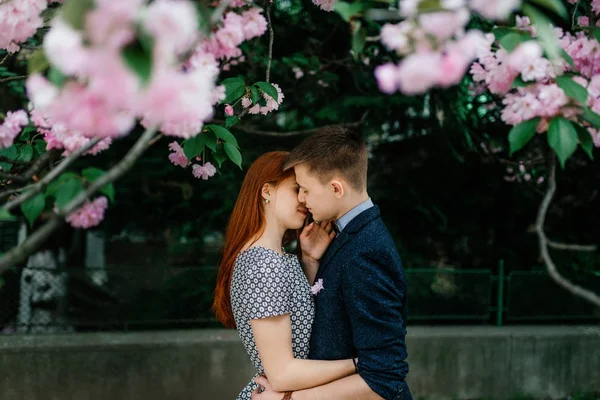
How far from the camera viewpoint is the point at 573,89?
60.2 inches

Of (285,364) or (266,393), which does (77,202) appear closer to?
(285,364)

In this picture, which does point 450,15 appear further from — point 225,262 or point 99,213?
point 225,262

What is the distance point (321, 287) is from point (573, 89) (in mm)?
992

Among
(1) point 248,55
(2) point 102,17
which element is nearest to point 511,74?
(2) point 102,17

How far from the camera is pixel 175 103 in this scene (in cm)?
103

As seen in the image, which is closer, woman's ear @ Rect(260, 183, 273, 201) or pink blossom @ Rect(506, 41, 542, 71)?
pink blossom @ Rect(506, 41, 542, 71)

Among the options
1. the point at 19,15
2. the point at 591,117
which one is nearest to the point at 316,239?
the point at 591,117

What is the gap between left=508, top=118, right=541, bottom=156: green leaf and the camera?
1.55m

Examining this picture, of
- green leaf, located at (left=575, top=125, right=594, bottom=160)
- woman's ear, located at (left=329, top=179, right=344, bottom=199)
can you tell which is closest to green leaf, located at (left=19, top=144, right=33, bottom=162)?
woman's ear, located at (left=329, top=179, right=344, bottom=199)

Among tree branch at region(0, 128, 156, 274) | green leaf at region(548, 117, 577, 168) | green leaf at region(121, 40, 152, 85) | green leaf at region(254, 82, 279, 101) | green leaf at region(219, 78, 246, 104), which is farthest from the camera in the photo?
green leaf at region(254, 82, 279, 101)

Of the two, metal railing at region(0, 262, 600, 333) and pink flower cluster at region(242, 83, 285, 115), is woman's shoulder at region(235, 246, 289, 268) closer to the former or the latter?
pink flower cluster at region(242, 83, 285, 115)

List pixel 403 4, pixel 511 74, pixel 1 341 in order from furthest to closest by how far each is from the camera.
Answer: pixel 1 341 < pixel 511 74 < pixel 403 4

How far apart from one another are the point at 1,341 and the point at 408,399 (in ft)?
11.1

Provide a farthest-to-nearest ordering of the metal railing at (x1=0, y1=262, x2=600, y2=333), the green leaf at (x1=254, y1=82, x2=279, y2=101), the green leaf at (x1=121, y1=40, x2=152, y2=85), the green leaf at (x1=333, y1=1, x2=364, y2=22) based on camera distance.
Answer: the metal railing at (x1=0, y1=262, x2=600, y2=333), the green leaf at (x1=254, y1=82, x2=279, y2=101), the green leaf at (x1=333, y1=1, x2=364, y2=22), the green leaf at (x1=121, y1=40, x2=152, y2=85)
